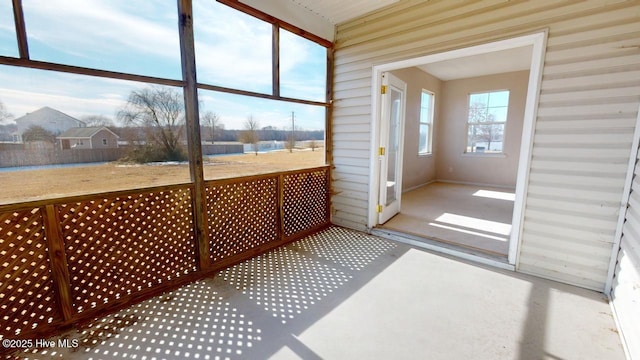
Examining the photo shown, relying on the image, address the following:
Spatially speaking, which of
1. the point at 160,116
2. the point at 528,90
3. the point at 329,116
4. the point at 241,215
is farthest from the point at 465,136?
the point at 160,116

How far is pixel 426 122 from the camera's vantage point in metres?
6.64

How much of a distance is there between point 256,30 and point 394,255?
9.11 feet

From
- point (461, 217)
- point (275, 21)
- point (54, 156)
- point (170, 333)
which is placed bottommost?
point (170, 333)

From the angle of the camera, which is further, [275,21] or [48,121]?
[275,21]

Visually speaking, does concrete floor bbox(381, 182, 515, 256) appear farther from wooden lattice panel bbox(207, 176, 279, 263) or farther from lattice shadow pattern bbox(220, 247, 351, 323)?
wooden lattice panel bbox(207, 176, 279, 263)

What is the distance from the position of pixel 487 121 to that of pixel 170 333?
726 cm

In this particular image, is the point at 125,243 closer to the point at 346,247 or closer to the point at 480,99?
the point at 346,247

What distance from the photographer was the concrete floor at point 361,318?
1664 mm

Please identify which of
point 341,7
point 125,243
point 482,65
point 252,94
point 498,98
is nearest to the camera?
point 125,243

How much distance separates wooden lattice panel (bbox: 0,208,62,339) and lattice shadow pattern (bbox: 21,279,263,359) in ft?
0.62

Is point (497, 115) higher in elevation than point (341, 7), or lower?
lower

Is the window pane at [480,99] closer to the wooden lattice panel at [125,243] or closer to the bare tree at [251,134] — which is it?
the bare tree at [251,134]

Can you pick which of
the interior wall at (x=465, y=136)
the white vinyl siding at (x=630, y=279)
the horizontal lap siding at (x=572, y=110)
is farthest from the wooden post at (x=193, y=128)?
the interior wall at (x=465, y=136)

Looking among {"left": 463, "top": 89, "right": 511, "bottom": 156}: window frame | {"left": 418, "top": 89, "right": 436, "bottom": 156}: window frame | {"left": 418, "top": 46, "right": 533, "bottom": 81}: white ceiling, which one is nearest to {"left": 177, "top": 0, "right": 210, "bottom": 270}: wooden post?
{"left": 418, "top": 46, "right": 533, "bottom": 81}: white ceiling
